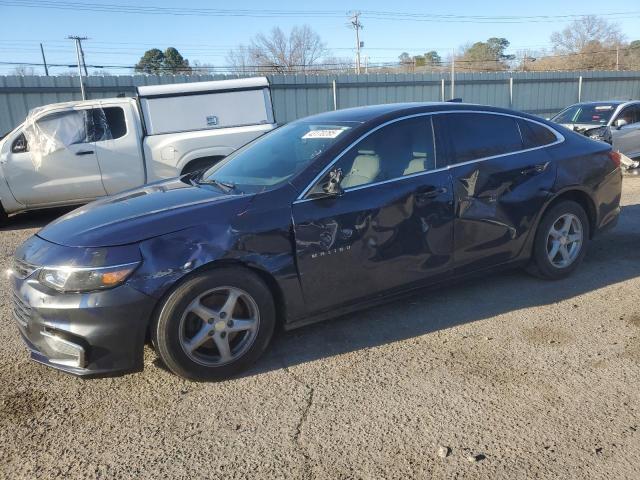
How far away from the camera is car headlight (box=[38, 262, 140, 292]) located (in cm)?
291

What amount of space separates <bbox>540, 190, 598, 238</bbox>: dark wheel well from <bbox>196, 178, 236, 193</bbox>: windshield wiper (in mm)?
2686

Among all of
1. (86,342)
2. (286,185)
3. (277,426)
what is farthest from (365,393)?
(86,342)

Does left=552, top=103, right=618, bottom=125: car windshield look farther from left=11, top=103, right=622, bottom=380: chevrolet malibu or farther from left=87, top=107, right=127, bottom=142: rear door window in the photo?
left=87, top=107, right=127, bottom=142: rear door window

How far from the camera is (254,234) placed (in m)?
3.24

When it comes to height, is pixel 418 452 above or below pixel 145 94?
below

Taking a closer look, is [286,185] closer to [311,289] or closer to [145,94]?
[311,289]

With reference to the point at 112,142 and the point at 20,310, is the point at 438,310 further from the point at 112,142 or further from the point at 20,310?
the point at 112,142

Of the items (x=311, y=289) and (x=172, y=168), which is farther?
(x=172, y=168)

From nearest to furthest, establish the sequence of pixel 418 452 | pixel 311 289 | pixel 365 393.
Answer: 1. pixel 418 452
2. pixel 365 393
3. pixel 311 289

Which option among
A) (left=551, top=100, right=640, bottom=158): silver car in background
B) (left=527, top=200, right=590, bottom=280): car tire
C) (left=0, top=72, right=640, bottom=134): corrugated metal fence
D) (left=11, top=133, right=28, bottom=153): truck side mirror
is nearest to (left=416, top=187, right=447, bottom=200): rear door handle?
(left=527, top=200, right=590, bottom=280): car tire

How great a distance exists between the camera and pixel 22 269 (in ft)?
10.4

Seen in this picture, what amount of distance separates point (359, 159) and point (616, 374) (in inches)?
83.5

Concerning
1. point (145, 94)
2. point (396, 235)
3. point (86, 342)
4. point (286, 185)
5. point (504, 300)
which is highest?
point (145, 94)

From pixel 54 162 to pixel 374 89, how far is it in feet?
45.5
